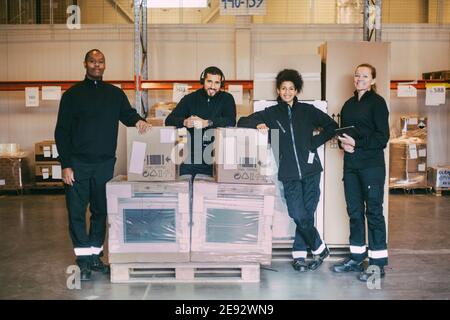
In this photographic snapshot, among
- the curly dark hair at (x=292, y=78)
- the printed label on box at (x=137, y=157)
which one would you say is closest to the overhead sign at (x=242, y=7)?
the curly dark hair at (x=292, y=78)

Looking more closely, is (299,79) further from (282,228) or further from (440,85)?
(440,85)

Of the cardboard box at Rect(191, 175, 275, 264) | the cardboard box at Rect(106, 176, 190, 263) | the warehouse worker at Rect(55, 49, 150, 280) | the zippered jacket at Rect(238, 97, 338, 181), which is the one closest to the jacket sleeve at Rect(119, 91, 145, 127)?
the warehouse worker at Rect(55, 49, 150, 280)

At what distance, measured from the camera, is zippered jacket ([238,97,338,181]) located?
14.4 ft

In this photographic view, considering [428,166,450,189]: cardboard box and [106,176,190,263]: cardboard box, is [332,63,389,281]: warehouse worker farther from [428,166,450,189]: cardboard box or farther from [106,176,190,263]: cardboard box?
[428,166,450,189]: cardboard box

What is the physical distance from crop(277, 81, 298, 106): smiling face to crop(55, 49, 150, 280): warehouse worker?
1209 millimetres

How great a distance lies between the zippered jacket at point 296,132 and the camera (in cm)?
440

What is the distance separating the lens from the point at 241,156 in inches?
162

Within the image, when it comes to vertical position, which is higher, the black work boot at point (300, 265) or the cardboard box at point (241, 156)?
the cardboard box at point (241, 156)

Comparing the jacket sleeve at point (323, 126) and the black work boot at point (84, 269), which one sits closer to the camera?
the black work boot at point (84, 269)

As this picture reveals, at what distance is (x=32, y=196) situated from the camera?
9.08 metres

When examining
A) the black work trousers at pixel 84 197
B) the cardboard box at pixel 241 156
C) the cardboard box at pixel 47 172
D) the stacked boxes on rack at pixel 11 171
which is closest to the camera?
the cardboard box at pixel 241 156

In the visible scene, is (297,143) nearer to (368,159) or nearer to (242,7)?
(368,159)

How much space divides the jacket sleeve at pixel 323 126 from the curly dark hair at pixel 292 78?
25 cm

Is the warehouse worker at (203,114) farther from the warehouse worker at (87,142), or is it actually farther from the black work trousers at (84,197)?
the black work trousers at (84,197)
